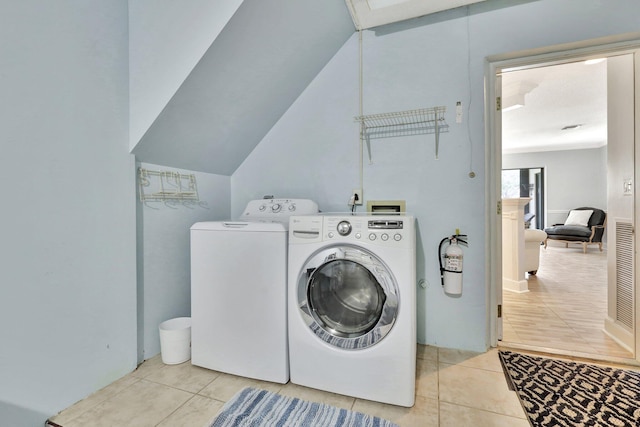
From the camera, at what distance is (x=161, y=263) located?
1.89m

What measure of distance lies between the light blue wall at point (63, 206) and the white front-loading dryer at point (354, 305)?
1.01 metres

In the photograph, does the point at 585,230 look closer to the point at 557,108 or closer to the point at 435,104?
the point at 557,108

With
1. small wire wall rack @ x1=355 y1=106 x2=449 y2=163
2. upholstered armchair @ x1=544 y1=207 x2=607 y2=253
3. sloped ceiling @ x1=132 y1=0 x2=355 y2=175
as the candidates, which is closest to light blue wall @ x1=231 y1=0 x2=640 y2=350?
small wire wall rack @ x1=355 y1=106 x2=449 y2=163

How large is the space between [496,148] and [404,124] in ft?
2.15

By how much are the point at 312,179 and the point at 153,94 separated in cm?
121

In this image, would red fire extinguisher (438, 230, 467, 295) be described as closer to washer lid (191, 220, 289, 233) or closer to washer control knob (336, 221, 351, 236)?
washer control knob (336, 221, 351, 236)

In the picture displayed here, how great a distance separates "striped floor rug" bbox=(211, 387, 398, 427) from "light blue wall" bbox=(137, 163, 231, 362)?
0.80m

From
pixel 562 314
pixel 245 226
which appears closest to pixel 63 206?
pixel 245 226

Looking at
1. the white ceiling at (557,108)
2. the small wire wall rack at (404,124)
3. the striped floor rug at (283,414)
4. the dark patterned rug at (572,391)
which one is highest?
the white ceiling at (557,108)

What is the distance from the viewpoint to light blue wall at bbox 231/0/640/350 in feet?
5.86

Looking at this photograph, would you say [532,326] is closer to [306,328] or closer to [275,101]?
[306,328]

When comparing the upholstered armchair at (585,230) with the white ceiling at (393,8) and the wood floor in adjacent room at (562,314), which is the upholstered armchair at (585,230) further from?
the white ceiling at (393,8)

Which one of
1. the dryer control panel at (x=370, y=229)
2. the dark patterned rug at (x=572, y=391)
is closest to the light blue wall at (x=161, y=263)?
the dryer control panel at (x=370, y=229)

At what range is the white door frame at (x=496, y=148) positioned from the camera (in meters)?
1.78
